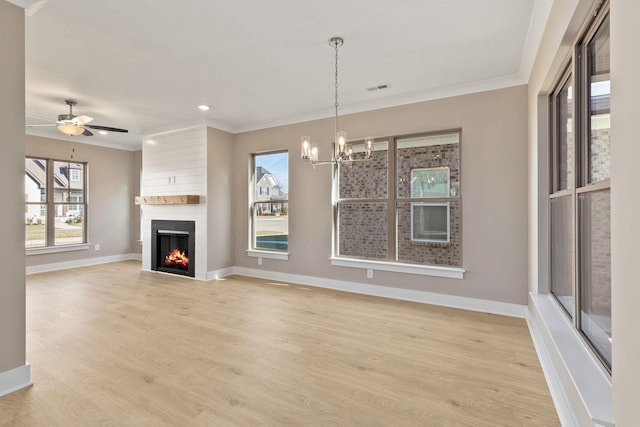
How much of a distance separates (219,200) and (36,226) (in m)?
3.89

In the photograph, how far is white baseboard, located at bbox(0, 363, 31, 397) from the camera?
212cm

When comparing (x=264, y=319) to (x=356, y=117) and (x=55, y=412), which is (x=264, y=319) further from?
(x=356, y=117)

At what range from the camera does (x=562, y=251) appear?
263 centimetres

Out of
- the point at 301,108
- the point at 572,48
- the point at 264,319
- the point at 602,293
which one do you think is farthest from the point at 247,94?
the point at 602,293

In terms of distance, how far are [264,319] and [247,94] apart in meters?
2.90

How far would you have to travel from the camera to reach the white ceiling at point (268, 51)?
2.51 meters

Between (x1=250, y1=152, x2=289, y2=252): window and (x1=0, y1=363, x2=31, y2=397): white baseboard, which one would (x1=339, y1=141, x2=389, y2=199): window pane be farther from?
(x1=0, y1=363, x2=31, y2=397): white baseboard

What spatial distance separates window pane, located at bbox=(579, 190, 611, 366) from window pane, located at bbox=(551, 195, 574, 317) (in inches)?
14.4

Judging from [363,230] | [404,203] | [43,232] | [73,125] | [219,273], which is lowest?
[219,273]

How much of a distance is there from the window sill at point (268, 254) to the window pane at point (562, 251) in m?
3.71

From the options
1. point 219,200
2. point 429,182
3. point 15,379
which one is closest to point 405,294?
point 429,182

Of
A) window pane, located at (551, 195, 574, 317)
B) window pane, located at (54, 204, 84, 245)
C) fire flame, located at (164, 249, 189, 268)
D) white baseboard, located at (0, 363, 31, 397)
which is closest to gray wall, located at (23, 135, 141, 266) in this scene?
window pane, located at (54, 204, 84, 245)

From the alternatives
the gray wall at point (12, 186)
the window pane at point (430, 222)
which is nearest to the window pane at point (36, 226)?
the gray wall at point (12, 186)

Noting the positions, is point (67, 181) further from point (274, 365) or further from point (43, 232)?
point (274, 365)
